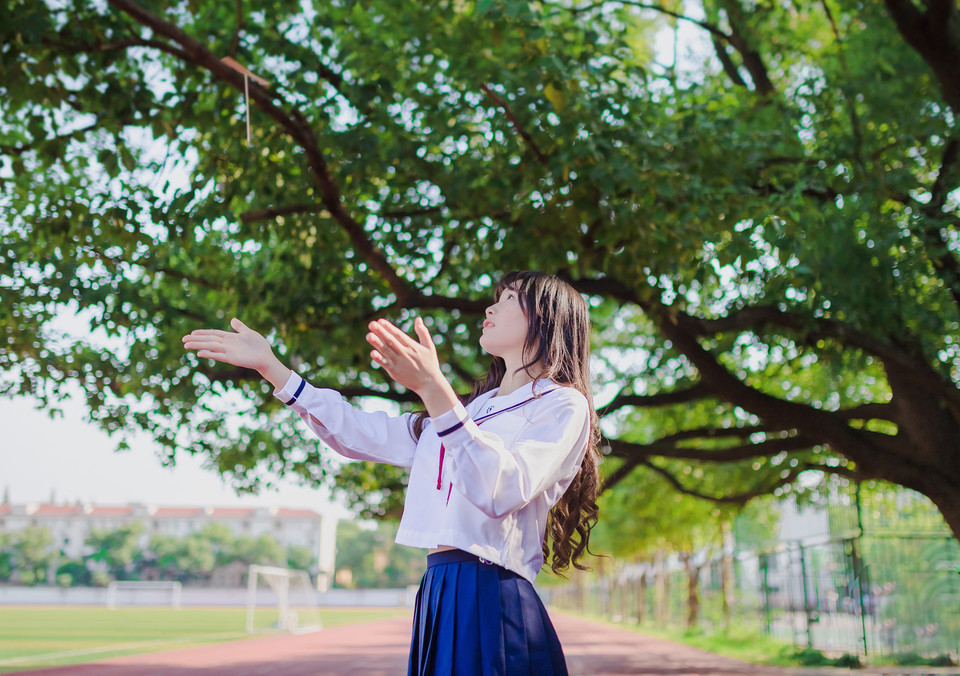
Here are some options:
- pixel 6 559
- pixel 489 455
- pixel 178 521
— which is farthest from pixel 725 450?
pixel 178 521

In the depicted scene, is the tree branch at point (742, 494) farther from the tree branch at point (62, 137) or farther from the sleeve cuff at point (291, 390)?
the sleeve cuff at point (291, 390)

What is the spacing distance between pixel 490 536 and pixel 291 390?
678mm

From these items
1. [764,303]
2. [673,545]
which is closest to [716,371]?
[764,303]

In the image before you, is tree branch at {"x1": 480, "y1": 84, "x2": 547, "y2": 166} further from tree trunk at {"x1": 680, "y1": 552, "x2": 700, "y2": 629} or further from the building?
the building

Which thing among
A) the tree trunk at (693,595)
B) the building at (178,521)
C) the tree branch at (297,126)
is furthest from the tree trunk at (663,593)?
the building at (178,521)

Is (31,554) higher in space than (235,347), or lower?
lower

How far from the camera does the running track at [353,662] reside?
12.4 m

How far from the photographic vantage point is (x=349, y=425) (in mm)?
2480

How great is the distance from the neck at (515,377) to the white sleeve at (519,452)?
0.17 meters

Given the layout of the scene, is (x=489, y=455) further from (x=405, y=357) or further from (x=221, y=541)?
(x=221, y=541)

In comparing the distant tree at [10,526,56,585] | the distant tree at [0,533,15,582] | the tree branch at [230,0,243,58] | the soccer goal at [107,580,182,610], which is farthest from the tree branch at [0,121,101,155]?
the distant tree at [0,533,15,582]

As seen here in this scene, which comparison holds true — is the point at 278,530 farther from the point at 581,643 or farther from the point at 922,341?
the point at 922,341

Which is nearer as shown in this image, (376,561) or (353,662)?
(353,662)

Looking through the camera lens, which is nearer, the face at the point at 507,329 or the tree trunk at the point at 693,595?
the face at the point at 507,329
